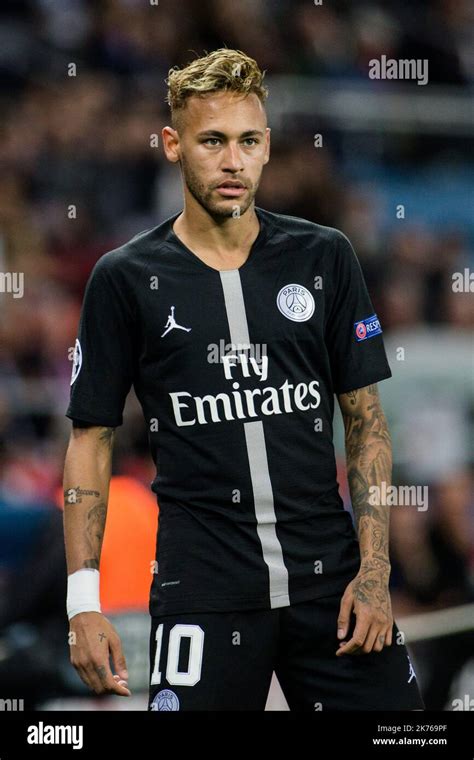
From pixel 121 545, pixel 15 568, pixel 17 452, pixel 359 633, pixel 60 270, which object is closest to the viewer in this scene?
pixel 359 633

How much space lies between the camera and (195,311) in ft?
11.1

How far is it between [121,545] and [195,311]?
6.36 ft

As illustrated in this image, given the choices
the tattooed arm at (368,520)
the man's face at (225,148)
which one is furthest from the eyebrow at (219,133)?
the tattooed arm at (368,520)

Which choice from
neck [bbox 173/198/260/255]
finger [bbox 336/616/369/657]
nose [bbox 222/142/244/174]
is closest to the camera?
finger [bbox 336/616/369/657]

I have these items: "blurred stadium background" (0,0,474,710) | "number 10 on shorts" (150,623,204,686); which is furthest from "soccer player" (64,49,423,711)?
"blurred stadium background" (0,0,474,710)

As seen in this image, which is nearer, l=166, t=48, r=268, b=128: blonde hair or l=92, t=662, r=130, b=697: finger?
l=92, t=662, r=130, b=697: finger

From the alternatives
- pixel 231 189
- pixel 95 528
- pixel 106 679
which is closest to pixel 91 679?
pixel 106 679

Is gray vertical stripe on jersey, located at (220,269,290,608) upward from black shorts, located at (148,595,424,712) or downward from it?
upward

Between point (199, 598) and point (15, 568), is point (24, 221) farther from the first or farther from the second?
point (199, 598)

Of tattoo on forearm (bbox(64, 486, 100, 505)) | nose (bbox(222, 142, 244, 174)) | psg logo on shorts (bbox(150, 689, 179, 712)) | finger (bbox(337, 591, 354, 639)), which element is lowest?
psg logo on shorts (bbox(150, 689, 179, 712))

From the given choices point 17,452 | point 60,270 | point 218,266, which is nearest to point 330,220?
point 60,270

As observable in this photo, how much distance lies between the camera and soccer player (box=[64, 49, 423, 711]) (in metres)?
3.27

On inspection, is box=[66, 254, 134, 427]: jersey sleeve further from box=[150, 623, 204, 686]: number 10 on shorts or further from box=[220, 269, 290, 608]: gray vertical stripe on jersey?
box=[150, 623, 204, 686]: number 10 on shorts

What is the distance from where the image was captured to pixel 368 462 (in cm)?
344
